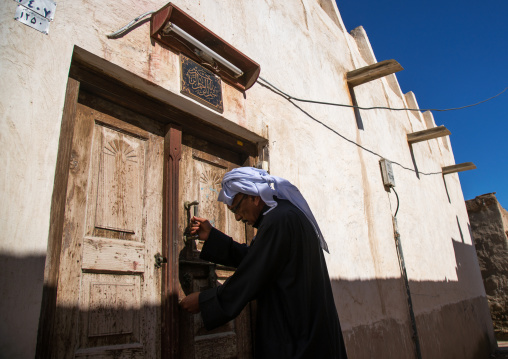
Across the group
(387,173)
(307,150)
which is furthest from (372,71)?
(307,150)

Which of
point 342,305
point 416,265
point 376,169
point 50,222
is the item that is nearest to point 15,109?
point 50,222

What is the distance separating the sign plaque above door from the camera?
8.16 ft

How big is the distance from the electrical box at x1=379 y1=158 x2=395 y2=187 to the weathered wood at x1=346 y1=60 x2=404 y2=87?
3.68 feet

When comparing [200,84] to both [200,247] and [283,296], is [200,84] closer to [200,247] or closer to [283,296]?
[200,247]

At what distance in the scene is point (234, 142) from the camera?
300 cm

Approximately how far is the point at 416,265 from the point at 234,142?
378cm

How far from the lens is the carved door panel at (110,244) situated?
184 cm

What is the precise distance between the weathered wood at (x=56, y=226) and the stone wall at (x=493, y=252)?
1170 centimetres

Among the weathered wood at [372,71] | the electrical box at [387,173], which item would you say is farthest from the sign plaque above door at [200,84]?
the electrical box at [387,173]

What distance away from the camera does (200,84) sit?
8.50 ft

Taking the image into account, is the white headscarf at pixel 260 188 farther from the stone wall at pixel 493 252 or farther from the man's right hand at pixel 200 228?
the stone wall at pixel 493 252

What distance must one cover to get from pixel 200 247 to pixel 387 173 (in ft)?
11.3

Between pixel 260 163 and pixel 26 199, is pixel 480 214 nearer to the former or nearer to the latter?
pixel 260 163

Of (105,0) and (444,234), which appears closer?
(105,0)
